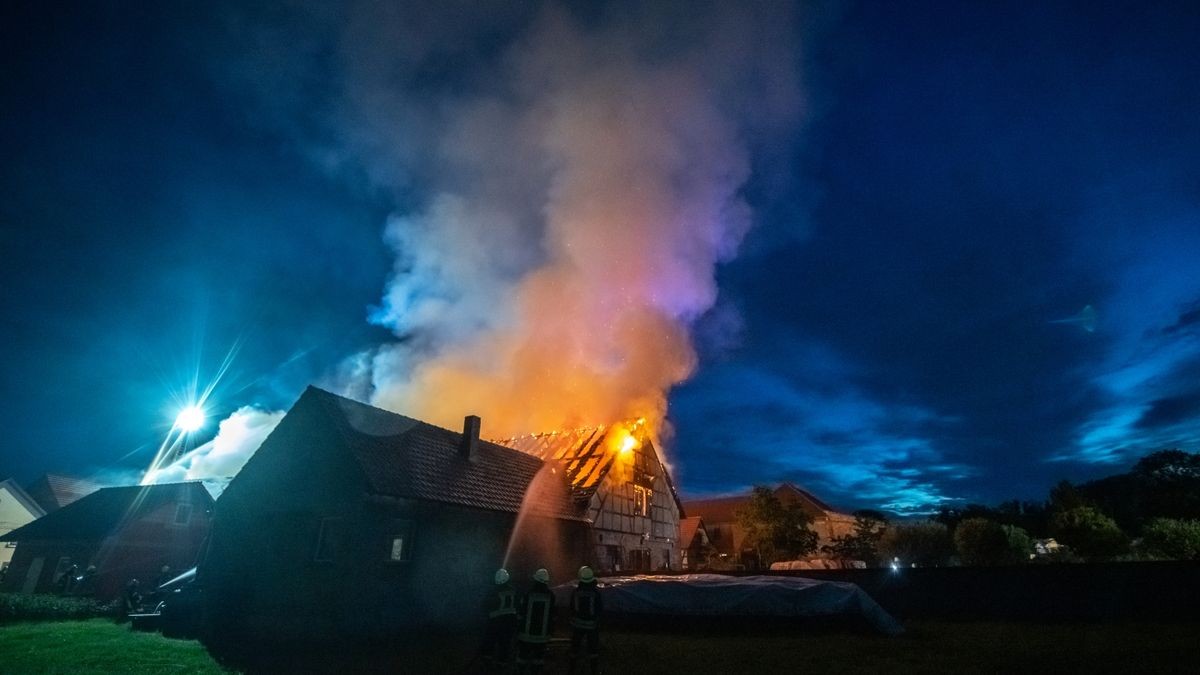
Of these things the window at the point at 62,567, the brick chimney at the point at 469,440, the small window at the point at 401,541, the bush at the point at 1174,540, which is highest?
the brick chimney at the point at 469,440

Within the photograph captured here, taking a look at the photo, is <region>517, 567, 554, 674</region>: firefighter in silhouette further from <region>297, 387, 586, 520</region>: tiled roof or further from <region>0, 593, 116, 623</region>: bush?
<region>0, 593, 116, 623</region>: bush

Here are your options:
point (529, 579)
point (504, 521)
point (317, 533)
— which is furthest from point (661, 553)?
point (317, 533)

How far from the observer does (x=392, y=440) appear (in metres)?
21.2

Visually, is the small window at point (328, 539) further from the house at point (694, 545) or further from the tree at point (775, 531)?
the house at point (694, 545)

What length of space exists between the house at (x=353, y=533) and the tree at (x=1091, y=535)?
116ft

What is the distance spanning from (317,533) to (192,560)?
21553 millimetres

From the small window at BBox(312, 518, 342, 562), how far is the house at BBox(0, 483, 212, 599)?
65.1 ft

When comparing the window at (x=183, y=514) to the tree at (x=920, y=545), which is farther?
the tree at (x=920, y=545)

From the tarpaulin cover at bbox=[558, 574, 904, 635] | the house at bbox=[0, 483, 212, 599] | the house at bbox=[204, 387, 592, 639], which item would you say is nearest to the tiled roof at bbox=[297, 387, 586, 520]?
the house at bbox=[204, 387, 592, 639]

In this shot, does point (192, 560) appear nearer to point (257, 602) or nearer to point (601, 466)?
point (257, 602)

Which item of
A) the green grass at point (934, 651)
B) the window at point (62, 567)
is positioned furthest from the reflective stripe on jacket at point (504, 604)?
the window at point (62, 567)

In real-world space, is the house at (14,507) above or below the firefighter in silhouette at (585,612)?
above

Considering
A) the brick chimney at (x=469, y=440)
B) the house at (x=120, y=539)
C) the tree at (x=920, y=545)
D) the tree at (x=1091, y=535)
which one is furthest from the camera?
the tree at (x=920, y=545)

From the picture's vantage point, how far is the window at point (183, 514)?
3322cm
